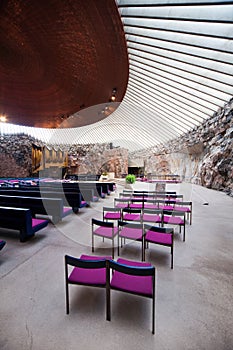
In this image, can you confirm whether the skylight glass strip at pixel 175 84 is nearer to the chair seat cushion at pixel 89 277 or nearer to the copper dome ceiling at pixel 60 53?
the copper dome ceiling at pixel 60 53

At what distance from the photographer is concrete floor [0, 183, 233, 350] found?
1.28 metres

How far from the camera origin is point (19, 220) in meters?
2.98

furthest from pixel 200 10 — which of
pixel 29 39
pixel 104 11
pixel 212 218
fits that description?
pixel 212 218

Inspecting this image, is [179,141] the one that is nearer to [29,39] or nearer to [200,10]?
[200,10]

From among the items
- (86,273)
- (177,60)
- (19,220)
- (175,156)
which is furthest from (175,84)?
(86,273)

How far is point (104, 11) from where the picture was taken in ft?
7.67

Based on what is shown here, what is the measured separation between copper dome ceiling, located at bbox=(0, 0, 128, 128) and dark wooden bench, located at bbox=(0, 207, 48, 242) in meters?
3.03

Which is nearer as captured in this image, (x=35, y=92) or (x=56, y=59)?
(x=56, y=59)

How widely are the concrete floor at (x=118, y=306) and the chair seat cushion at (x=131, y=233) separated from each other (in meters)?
0.33

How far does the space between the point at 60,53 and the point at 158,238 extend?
157 inches

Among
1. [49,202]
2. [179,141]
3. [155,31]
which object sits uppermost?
[155,31]

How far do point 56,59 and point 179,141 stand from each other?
15.1 meters

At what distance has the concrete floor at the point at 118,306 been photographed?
1.28 meters

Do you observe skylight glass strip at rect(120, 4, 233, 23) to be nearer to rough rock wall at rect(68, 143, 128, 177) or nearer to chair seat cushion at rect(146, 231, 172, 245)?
chair seat cushion at rect(146, 231, 172, 245)
